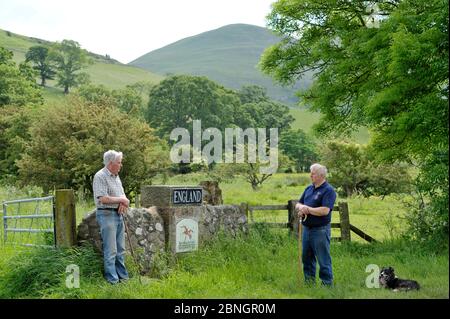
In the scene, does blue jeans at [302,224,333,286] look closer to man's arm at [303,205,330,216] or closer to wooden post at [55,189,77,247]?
man's arm at [303,205,330,216]

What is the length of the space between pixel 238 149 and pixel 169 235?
43.4m

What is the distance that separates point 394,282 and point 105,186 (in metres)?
4.76

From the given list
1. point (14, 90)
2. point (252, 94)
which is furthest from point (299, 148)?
point (14, 90)

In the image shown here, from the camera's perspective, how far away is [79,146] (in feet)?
88.7

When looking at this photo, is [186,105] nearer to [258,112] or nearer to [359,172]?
[258,112]

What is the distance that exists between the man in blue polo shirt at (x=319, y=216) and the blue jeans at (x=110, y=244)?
9.89ft

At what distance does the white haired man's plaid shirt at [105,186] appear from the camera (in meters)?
9.84

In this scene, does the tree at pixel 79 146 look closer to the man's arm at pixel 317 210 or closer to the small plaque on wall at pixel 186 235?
the small plaque on wall at pixel 186 235

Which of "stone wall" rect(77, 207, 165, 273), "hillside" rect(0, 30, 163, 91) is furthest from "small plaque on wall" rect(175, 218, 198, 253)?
"hillside" rect(0, 30, 163, 91)

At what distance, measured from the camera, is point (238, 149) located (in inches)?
2162

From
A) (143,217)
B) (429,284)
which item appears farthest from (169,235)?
(429,284)

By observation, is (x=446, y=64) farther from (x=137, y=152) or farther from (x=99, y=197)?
(x=137, y=152)

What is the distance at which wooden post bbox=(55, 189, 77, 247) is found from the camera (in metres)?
10.5

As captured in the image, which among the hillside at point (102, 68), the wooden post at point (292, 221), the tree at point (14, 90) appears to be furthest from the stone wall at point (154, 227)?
the hillside at point (102, 68)
